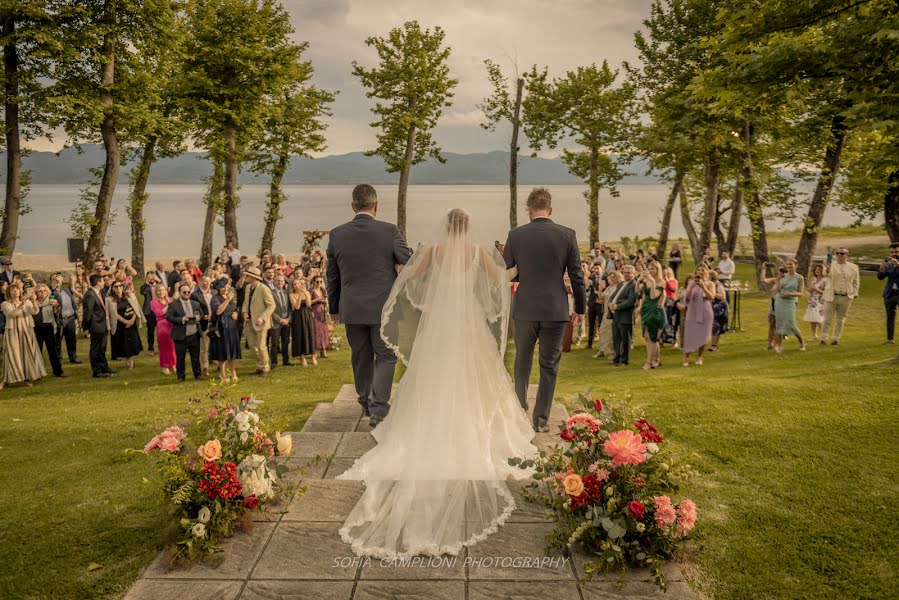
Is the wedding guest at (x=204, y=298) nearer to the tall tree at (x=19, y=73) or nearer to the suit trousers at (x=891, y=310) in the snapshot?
the tall tree at (x=19, y=73)

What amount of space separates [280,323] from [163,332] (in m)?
2.42

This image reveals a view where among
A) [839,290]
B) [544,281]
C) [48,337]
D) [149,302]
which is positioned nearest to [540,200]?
[544,281]

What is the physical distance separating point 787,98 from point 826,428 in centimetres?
406

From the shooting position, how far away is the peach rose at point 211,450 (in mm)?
4466

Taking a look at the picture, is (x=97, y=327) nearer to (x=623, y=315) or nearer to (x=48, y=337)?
(x=48, y=337)

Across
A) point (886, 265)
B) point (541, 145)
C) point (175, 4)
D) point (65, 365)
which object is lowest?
point (65, 365)

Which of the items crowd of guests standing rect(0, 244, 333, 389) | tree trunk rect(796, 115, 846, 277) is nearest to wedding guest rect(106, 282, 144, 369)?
crowd of guests standing rect(0, 244, 333, 389)

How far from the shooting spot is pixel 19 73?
18.6 metres

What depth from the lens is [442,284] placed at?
18.4ft

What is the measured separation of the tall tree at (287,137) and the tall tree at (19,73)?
43.1 ft

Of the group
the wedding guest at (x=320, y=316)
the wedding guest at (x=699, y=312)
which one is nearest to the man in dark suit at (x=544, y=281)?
the wedding guest at (x=699, y=312)

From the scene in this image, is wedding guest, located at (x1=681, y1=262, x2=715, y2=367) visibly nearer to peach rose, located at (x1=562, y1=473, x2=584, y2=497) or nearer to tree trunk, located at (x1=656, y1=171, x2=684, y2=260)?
peach rose, located at (x1=562, y1=473, x2=584, y2=497)

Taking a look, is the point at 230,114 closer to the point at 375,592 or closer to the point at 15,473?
the point at 15,473

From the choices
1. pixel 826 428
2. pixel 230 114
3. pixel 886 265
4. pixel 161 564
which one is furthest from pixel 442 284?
pixel 230 114
